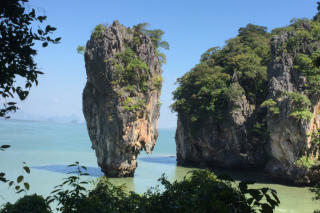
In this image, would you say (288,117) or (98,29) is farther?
(98,29)

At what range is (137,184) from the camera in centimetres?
1670

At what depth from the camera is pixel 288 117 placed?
1677 cm

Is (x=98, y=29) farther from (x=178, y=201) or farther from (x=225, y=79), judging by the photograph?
(x=178, y=201)

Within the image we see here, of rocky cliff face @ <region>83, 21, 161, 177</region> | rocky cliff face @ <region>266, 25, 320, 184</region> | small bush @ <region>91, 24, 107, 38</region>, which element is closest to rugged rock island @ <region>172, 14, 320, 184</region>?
rocky cliff face @ <region>266, 25, 320, 184</region>

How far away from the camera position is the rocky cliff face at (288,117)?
1647 centimetres

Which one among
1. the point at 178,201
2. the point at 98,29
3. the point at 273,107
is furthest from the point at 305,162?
the point at 178,201

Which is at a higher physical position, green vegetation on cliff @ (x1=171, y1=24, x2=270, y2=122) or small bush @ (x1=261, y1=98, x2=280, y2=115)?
green vegetation on cliff @ (x1=171, y1=24, x2=270, y2=122)

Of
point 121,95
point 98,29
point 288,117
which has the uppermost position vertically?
point 98,29

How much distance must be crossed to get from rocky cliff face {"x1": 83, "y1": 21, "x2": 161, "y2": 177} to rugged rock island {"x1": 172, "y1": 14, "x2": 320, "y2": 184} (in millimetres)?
5403

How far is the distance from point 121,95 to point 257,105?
9.47m

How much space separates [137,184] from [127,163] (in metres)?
1.67

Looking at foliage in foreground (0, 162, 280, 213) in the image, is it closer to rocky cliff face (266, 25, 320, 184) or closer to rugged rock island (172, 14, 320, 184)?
rugged rock island (172, 14, 320, 184)

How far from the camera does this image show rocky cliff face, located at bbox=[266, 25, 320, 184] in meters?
16.5

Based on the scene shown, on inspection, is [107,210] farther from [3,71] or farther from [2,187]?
[2,187]
